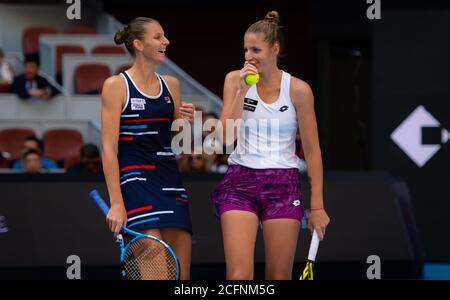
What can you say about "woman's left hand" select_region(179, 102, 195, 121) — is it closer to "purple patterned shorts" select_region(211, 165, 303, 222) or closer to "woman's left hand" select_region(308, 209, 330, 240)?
"purple patterned shorts" select_region(211, 165, 303, 222)

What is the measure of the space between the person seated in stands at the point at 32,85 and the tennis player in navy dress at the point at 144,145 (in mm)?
6087

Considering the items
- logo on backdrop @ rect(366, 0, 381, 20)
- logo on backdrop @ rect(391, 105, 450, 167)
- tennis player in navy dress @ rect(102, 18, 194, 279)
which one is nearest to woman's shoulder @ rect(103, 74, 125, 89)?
tennis player in navy dress @ rect(102, 18, 194, 279)

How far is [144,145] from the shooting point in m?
4.68

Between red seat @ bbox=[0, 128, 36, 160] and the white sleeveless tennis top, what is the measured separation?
6046 millimetres

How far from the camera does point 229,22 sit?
14.3 meters

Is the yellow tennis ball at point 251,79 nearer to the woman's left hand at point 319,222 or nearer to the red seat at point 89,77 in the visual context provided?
the woman's left hand at point 319,222

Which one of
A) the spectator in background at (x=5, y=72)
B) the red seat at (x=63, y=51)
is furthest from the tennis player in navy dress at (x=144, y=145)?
the red seat at (x=63, y=51)

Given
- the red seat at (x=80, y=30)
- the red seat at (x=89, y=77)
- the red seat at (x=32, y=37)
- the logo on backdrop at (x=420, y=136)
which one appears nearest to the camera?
the logo on backdrop at (x=420, y=136)

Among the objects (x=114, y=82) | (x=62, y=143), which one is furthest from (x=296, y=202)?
(x=62, y=143)

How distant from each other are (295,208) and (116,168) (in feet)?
2.78

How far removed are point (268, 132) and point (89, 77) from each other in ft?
23.3

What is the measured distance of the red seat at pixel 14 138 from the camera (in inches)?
412
